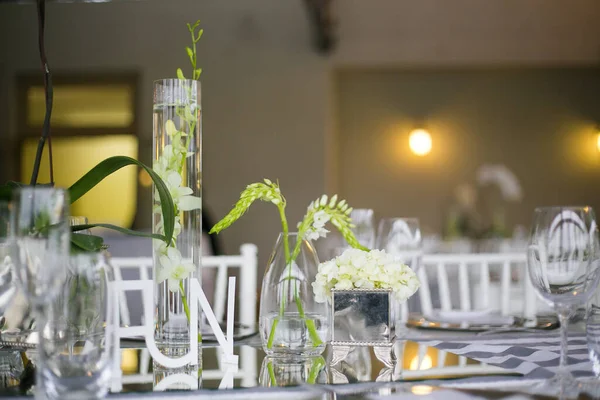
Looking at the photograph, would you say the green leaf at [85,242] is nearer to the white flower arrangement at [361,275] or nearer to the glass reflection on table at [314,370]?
the glass reflection on table at [314,370]

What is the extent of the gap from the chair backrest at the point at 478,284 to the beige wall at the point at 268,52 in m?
2.45

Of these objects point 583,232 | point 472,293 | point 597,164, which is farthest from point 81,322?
point 597,164

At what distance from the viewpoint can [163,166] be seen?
105 centimetres

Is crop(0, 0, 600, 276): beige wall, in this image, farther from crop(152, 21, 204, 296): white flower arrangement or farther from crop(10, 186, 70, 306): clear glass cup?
crop(10, 186, 70, 306): clear glass cup

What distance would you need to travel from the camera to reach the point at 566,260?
0.95 metres

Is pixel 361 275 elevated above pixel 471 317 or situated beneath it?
elevated above

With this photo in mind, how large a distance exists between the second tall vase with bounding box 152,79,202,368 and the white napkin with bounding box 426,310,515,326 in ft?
1.82

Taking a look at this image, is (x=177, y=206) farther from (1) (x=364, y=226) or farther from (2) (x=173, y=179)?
→ (1) (x=364, y=226)

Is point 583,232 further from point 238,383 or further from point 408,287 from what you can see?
point 238,383

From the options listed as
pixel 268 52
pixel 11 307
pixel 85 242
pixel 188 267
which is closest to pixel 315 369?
pixel 188 267

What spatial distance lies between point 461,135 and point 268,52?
2.04 m

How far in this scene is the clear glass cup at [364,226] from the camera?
1.61 metres

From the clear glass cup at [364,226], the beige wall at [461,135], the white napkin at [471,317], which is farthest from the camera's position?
the beige wall at [461,135]

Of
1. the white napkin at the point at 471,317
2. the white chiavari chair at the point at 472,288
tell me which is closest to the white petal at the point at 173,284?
the white chiavari chair at the point at 472,288
